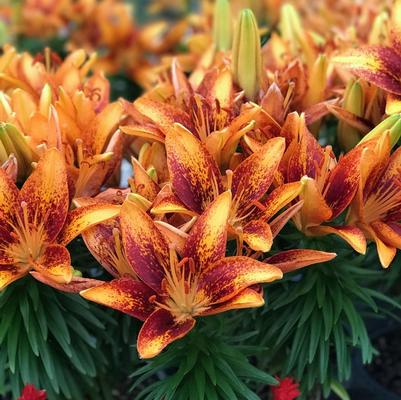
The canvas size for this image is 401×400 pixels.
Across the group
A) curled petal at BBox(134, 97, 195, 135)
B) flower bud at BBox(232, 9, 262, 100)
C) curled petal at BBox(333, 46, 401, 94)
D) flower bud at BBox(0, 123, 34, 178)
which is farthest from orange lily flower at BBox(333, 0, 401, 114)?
flower bud at BBox(0, 123, 34, 178)

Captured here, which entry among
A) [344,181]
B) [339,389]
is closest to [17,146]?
[344,181]

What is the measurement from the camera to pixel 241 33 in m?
1.06

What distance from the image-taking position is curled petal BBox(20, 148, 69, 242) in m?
0.92

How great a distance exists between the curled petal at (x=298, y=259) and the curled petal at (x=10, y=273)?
0.28 m

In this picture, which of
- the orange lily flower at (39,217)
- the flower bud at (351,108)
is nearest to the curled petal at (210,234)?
the orange lily flower at (39,217)

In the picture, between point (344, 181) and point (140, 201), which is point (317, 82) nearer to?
point (344, 181)

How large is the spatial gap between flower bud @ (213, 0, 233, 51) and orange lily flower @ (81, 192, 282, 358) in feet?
2.12

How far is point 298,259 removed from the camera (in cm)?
86

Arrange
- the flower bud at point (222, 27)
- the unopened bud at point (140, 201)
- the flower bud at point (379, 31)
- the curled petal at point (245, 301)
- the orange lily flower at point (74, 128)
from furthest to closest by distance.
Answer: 1. the flower bud at point (222, 27)
2. the flower bud at point (379, 31)
3. the orange lily flower at point (74, 128)
4. the unopened bud at point (140, 201)
5. the curled petal at point (245, 301)

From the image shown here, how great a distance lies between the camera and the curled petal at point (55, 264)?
849mm

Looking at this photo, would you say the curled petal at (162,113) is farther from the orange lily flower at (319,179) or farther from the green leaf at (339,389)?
the green leaf at (339,389)

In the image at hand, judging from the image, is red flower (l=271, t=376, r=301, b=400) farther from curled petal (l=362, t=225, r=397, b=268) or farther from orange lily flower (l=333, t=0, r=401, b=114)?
orange lily flower (l=333, t=0, r=401, b=114)

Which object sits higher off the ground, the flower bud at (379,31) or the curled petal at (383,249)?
the flower bud at (379,31)

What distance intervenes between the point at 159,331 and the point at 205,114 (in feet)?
1.09
